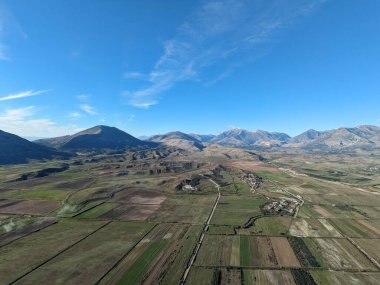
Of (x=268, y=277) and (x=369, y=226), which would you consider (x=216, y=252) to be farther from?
(x=369, y=226)

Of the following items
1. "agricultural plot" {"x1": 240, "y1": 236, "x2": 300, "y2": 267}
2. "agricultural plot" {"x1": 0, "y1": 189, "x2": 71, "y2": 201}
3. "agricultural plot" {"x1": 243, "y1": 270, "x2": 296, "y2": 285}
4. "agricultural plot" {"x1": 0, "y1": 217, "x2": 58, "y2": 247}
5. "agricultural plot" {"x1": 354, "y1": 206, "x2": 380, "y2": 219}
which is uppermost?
"agricultural plot" {"x1": 0, "y1": 189, "x2": 71, "y2": 201}

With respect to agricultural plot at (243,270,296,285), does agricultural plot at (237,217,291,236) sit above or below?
above

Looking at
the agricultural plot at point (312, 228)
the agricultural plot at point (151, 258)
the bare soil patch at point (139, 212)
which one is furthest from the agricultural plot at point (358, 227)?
the bare soil patch at point (139, 212)

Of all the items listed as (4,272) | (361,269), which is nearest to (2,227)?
(4,272)

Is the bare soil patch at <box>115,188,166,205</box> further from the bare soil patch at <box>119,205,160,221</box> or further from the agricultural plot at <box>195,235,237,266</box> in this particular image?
the agricultural plot at <box>195,235,237,266</box>

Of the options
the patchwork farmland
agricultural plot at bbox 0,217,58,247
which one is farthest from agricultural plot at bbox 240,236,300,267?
agricultural plot at bbox 0,217,58,247

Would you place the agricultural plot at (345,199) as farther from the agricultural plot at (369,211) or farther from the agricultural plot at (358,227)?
the agricultural plot at (358,227)
